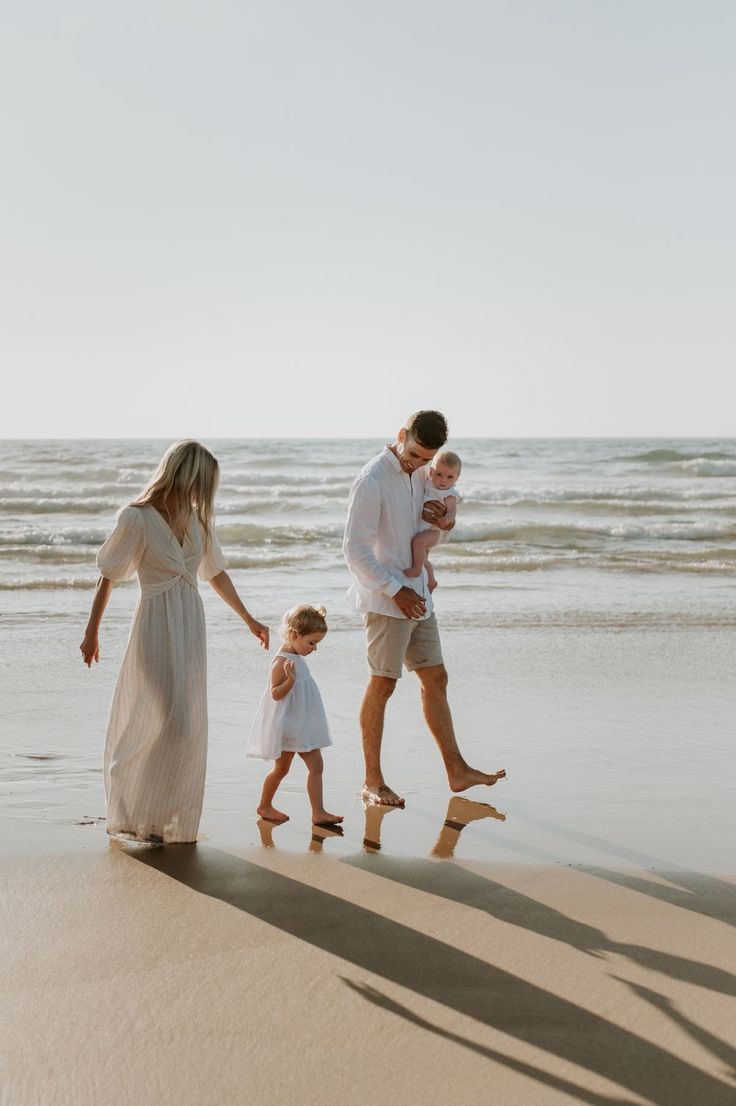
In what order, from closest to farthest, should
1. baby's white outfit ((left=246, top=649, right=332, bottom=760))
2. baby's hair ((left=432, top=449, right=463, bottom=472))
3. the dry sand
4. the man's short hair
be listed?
the dry sand < baby's white outfit ((left=246, top=649, right=332, bottom=760)) < the man's short hair < baby's hair ((left=432, top=449, right=463, bottom=472))

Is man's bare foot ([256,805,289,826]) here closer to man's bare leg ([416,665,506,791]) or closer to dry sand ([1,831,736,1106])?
dry sand ([1,831,736,1106])

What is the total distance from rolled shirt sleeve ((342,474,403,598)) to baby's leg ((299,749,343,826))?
78 cm

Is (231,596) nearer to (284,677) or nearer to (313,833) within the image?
(284,677)

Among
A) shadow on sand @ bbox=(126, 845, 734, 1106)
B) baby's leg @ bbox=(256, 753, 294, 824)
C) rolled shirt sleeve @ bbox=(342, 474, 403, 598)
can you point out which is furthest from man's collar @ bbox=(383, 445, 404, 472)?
shadow on sand @ bbox=(126, 845, 734, 1106)

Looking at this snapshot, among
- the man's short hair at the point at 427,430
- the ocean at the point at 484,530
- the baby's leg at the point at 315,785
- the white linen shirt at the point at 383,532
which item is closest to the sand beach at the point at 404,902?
the baby's leg at the point at 315,785

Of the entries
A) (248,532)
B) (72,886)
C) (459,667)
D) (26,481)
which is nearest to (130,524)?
(72,886)

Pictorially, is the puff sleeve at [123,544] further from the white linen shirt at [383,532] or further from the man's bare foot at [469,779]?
the man's bare foot at [469,779]

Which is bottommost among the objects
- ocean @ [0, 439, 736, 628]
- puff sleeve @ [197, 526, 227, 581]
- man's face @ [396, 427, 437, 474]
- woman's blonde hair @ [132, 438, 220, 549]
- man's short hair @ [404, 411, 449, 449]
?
ocean @ [0, 439, 736, 628]

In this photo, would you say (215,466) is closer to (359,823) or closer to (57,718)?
(359,823)

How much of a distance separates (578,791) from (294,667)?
4.72 ft

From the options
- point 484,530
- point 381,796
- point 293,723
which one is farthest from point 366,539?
point 484,530

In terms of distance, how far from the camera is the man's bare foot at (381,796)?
16.3ft

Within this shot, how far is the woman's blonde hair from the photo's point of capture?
4.39m

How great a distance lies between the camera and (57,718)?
6.59 meters
